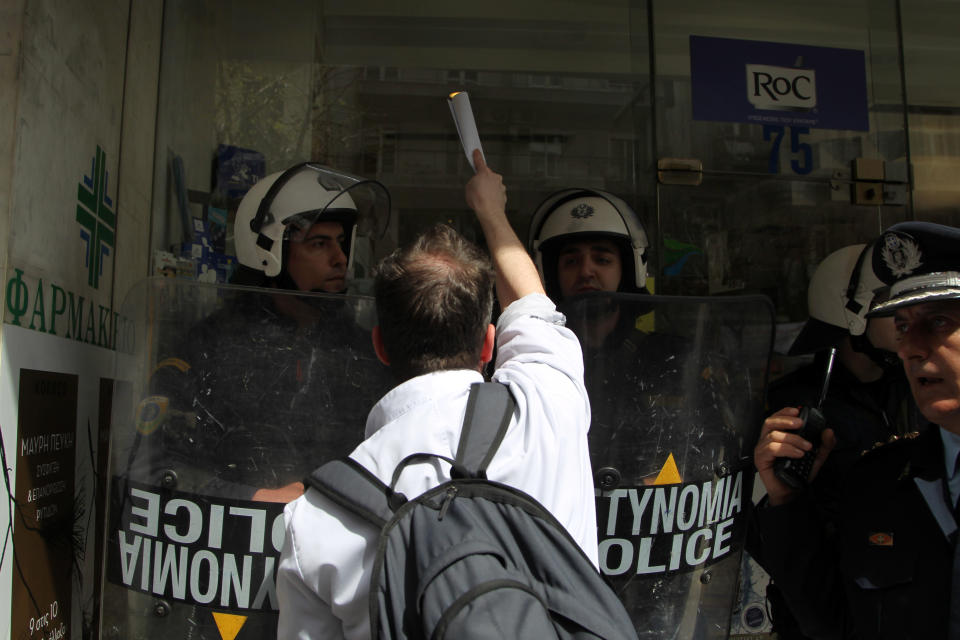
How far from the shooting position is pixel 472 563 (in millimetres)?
988

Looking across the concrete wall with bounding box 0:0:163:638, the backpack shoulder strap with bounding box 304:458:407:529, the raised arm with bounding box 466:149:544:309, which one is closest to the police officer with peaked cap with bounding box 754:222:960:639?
the raised arm with bounding box 466:149:544:309

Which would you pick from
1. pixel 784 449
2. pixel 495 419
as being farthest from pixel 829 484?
pixel 495 419

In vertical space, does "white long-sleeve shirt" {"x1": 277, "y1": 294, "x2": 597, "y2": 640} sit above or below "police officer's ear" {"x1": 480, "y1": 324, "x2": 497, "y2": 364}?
below

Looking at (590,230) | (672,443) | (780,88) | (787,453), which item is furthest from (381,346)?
(780,88)

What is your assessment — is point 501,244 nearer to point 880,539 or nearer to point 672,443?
point 672,443

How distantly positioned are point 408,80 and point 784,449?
8.91 feet

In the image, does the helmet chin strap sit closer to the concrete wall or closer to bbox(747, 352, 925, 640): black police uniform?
bbox(747, 352, 925, 640): black police uniform

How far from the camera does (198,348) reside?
66.2 inches

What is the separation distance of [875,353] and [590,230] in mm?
1020

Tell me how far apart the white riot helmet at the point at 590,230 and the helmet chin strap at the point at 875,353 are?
29.0 inches

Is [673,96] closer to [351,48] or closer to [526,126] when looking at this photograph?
[526,126]

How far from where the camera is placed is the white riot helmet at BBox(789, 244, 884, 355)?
273cm

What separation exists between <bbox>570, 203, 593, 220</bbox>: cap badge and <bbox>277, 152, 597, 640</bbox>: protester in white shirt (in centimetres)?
112

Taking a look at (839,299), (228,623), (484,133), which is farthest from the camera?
(484,133)
